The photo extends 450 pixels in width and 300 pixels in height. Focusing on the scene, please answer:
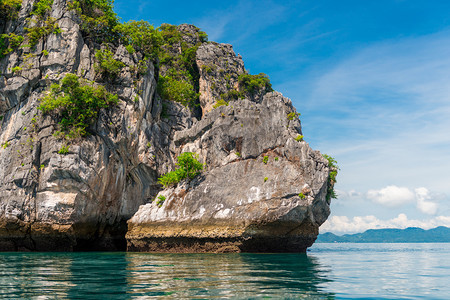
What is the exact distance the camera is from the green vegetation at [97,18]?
34.9 m

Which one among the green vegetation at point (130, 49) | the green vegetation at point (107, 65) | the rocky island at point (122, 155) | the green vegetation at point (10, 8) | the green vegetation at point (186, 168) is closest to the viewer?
the rocky island at point (122, 155)

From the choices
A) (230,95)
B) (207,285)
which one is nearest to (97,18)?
(230,95)

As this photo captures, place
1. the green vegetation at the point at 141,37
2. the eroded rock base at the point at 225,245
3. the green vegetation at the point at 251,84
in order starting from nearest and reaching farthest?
the eroded rock base at the point at 225,245
the green vegetation at the point at 141,37
the green vegetation at the point at 251,84

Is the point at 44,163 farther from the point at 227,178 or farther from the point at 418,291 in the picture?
the point at 418,291

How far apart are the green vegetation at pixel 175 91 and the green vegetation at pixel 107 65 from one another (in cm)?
646

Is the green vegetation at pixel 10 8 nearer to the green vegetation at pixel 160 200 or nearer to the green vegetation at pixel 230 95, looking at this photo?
the green vegetation at pixel 160 200

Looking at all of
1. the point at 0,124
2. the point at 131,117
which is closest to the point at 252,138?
the point at 131,117

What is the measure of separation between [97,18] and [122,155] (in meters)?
14.8

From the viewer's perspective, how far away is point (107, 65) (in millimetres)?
32969

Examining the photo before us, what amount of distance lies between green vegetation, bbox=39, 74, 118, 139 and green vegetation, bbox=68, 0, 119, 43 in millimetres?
6955

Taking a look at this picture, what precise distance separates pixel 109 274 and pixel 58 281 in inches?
81.6

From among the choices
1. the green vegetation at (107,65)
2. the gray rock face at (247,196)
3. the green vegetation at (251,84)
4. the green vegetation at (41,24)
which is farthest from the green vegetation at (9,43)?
the green vegetation at (251,84)

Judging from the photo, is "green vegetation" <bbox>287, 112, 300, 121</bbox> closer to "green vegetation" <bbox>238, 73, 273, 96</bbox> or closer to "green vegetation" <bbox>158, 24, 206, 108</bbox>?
"green vegetation" <bbox>158, 24, 206, 108</bbox>

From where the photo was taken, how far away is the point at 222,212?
26641 millimetres
